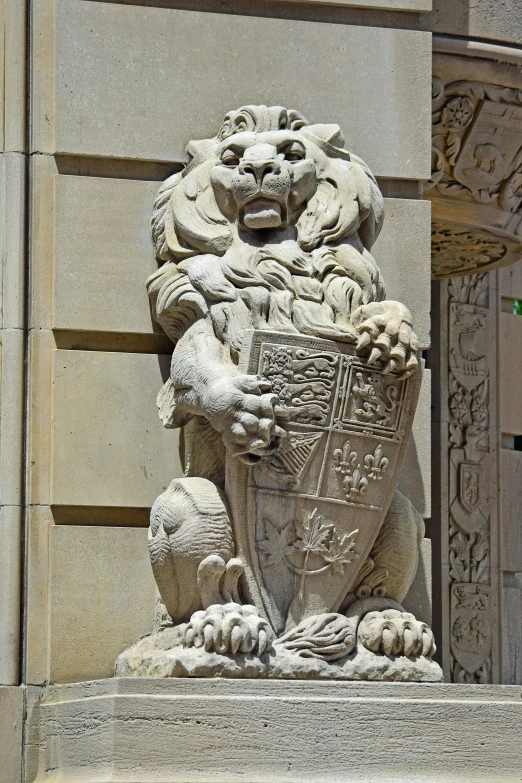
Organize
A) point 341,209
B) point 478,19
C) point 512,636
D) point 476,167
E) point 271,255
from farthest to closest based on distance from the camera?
point 512,636 < point 476,167 < point 478,19 < point 341,209 < point 271,255

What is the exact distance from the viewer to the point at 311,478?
740 cm

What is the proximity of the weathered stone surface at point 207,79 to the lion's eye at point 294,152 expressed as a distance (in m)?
0.60

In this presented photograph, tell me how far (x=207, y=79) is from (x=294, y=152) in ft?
2.48

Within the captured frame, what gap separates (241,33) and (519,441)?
6.46 metres

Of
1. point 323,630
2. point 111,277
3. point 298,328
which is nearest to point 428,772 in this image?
point 323,630

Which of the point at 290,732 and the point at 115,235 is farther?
the point at 115,235

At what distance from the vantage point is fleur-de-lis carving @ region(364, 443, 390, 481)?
7484 mm

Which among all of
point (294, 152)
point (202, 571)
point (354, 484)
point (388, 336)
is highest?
point (294, 152)

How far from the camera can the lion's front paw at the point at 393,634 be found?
7430 mm

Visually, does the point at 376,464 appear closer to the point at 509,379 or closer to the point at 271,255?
the point at 271,255

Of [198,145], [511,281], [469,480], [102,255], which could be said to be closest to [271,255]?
[198,145]

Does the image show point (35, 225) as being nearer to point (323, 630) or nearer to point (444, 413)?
point (323, 630)

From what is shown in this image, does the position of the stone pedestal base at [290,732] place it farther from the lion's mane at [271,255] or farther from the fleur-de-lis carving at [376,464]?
the lion's mane at [271,255]

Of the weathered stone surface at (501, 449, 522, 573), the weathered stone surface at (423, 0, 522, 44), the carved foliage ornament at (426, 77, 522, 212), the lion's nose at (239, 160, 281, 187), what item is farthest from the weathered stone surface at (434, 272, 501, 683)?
the lion's nose at (239, 160, 281, 187)
